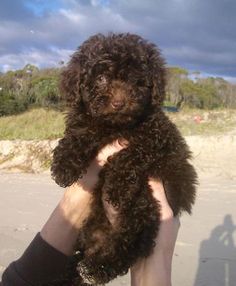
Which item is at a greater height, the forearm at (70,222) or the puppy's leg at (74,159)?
the puppy's leg at (74,159)

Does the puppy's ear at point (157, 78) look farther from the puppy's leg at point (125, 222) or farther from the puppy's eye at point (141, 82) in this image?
the puppy's leg at point (125, 222)

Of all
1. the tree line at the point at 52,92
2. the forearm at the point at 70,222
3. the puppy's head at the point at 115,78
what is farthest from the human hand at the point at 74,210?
the tree line at the point at 52,92

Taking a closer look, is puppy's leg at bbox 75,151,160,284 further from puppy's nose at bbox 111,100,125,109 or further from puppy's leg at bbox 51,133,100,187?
puppy's nose at bbox 111,100,125,109

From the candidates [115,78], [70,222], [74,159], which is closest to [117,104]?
[115,78]

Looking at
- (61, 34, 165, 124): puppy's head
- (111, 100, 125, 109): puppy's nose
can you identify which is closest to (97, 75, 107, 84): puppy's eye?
(61, 34, 165, 124): puppy's head

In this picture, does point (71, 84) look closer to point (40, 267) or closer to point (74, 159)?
point (74, 159)
